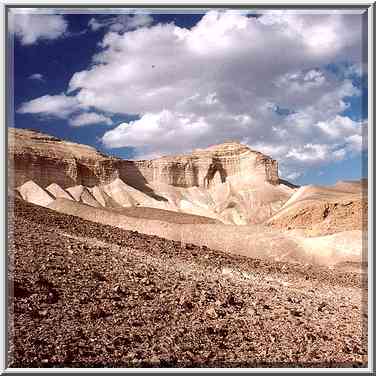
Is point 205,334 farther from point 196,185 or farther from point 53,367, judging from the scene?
point 196,185

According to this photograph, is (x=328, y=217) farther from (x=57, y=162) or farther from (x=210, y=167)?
(x=210, y=167)

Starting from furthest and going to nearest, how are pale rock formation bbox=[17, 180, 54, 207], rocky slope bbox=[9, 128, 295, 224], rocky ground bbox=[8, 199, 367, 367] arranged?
rocky slope bbox=[9, 128, 295, 224] → pale rock formation bbox=[17, 180, 54, 207] → rocky ground bbox=[8, 199, 367, 367]

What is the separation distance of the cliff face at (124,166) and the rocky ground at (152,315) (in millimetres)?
43760

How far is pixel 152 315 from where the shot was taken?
17.6ft

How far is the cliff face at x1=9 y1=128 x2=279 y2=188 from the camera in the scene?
5359cm

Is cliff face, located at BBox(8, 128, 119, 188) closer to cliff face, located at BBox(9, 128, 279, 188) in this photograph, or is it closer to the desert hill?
cliff face, located at BBox(9, 128, 279, 188)

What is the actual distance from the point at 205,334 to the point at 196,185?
6482 cm

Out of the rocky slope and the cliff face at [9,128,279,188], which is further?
the cliff face at [9,128,279,188]

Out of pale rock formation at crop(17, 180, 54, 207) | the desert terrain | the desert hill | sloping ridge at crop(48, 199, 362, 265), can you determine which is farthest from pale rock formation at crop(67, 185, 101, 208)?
the desert terrain

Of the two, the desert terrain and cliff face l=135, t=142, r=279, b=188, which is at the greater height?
cliff face l=135, t=142, r=279, b=188

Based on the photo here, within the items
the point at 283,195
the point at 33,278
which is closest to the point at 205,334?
the point at 33,278

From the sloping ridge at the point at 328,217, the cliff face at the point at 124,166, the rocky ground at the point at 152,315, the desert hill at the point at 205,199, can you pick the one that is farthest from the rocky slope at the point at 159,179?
the rocky ground at the point at 152,315

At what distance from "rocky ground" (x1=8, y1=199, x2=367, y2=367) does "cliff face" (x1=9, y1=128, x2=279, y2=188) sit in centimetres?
4376

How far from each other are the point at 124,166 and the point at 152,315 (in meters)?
60.3
